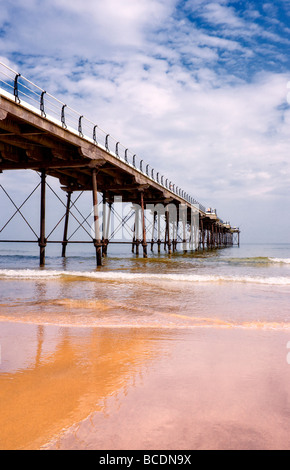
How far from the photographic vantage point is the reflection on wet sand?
1.81 m

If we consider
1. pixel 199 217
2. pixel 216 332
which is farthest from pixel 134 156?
pixel 199 217

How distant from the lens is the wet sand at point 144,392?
1658 mm

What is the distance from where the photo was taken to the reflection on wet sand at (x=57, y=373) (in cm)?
181

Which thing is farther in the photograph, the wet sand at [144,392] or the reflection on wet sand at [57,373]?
the reflection on wet sand at [57,373]

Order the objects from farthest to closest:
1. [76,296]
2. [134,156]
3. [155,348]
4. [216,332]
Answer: [134,156] → [76,296] → [216,332] → [155,348]

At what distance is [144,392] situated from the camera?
220cm

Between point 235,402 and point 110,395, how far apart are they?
33.1 inches

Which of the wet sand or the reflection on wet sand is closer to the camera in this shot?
the wet sand

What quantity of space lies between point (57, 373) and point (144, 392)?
2.70 feet

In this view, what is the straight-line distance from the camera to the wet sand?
166 cm

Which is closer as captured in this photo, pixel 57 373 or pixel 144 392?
pixel 144 392

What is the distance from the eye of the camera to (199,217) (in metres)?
43.3

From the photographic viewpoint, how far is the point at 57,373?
2592 millimetres
